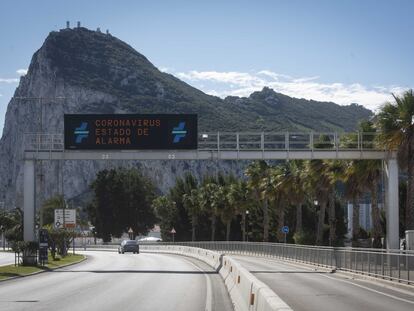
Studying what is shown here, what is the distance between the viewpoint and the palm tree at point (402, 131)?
39.3m

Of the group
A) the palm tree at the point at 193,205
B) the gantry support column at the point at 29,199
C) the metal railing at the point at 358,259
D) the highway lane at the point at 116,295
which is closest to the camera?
the highway lane at the point at 116,295

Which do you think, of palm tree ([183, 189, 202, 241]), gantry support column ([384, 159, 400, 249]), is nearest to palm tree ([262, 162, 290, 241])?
gantry support column ([384, 159, 400, 249])

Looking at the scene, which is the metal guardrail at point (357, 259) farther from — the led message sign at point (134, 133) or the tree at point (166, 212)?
the tree at point (166, 212)

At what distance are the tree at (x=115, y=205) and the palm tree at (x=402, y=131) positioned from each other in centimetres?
9597

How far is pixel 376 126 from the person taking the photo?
41.0 meters

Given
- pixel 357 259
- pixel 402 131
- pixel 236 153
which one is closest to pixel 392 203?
pixel 402 131

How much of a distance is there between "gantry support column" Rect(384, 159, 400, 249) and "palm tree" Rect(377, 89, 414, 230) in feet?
3.17

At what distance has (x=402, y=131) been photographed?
39281 millimetres

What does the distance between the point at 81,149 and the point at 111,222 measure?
3617 inches

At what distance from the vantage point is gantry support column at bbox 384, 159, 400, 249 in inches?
1614

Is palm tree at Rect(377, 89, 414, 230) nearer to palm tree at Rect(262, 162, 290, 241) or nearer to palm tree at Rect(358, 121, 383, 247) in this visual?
palm tree at Rect(358, 121, 383, 247)

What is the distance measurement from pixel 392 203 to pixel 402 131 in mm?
4779

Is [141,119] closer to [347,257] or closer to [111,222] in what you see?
[347,257]

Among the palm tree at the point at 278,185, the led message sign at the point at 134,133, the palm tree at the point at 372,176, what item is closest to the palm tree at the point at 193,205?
the palm tree at the point at 278,185
